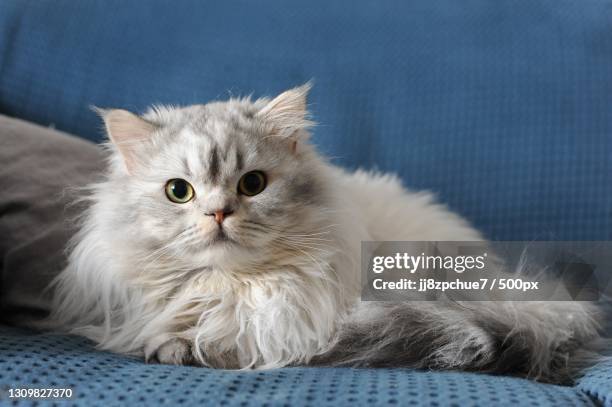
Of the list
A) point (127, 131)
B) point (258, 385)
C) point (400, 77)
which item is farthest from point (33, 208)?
point (400, 77)

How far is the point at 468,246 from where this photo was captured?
1611 mm

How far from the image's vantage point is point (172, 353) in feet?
4.11

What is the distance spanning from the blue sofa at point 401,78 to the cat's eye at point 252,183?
77 centimetres

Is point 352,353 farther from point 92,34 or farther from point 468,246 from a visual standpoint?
point 92,34

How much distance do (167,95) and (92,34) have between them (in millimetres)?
353

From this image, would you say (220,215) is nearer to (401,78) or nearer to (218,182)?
(218,182)

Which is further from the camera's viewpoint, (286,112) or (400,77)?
(400,77)

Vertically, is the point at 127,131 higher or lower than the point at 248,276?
higher

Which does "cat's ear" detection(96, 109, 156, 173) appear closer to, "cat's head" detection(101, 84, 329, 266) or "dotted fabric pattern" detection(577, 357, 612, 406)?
"cat's head" detection(101, 84, 329, 266)

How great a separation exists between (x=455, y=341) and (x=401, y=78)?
1127 mm

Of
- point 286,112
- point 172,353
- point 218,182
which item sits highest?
point 286,112

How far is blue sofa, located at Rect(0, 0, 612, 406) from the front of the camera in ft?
6.48

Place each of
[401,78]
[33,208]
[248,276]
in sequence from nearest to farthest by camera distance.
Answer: [248,276]
[33,208]
[401,78]

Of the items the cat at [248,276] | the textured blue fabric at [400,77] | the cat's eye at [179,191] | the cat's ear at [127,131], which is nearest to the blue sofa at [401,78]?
the textured blue fabric at [400,77]
